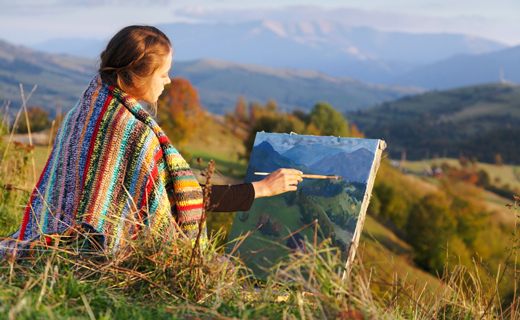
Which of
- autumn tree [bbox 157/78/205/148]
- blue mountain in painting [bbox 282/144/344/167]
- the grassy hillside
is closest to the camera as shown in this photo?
blue mountain in painting [bbox 282/144/344/167]

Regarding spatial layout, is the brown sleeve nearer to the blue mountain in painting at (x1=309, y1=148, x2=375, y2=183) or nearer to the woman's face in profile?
the woman's face in profile

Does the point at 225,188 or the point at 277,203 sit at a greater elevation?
the point at 225,188

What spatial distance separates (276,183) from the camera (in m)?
2.71

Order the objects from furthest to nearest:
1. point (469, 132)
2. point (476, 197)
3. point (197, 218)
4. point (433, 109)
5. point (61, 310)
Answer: point (433, 109)
point (469, 132)
point (476, 197)
point (197, 218)
point (61, 310)

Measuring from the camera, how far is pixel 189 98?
127ft

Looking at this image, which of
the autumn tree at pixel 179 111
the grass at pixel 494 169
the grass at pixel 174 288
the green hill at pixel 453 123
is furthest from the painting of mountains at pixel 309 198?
the green hill at pixel 453 123

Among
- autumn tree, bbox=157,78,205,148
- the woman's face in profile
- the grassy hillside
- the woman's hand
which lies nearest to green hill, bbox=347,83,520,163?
autumn tree, bbox=157,78,205,148

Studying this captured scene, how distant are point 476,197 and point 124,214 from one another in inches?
1845

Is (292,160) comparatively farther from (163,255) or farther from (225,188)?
(163,255)

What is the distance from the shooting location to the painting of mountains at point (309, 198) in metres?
2.81

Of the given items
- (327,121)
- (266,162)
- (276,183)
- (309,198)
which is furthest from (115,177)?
(327,121)

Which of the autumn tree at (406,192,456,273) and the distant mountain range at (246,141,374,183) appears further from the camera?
the autumn tree at (406,192,456,273)

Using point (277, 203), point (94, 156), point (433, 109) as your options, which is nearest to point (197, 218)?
point (94, 156)

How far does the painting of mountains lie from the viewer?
2.81 m
